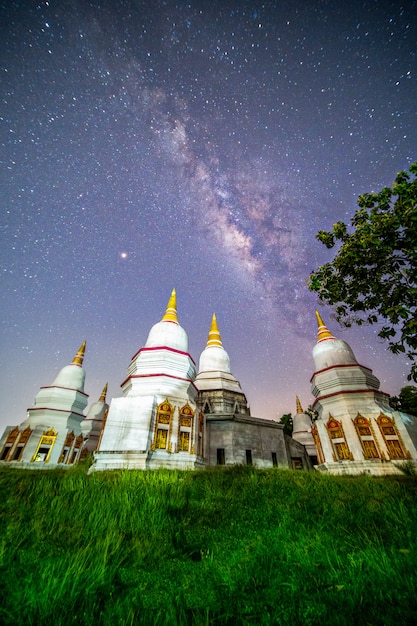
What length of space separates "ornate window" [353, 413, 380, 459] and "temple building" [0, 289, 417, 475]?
6 centimetres

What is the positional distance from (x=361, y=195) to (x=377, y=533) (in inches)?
399

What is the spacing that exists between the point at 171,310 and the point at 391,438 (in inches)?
692

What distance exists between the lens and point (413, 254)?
8445mm

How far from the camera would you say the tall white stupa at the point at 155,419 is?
13.3 m

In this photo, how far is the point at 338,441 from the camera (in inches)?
703

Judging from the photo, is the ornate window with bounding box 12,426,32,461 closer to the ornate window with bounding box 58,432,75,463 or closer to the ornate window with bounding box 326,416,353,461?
the ornate window with bounding box 58,432,75,463

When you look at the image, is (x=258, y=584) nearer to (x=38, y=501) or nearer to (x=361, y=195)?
(x=38, y=501)

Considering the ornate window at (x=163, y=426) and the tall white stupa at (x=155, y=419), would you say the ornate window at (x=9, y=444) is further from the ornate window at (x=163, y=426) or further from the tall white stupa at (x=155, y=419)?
the ornate window at (x=163, y=426)

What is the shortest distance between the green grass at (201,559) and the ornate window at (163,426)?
7.54 metres

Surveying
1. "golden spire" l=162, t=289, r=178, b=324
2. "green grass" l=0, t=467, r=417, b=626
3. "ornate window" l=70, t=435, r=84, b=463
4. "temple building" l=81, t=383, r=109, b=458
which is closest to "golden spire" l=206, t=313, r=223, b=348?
"golden spire" l=162, t=289, r=178, b=324

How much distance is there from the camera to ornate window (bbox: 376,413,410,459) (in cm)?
1619

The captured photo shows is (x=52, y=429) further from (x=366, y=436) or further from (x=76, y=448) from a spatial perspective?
(x=366, y=436)

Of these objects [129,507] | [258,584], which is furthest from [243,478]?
[258,584]

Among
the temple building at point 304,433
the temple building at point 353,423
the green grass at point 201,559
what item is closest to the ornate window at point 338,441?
the temple building at point 353,423
